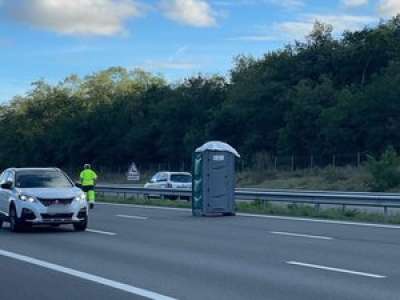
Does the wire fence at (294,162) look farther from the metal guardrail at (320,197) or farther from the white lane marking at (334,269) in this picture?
the white lane marking at (334,269)

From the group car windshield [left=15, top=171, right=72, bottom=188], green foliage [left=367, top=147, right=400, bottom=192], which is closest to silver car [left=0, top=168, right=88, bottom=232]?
car windshield [left=15, top=171, right=72, bottom=188]

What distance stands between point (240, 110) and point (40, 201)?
178 ft

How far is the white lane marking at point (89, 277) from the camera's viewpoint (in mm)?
10952

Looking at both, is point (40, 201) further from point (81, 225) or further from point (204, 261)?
point (204, 261)

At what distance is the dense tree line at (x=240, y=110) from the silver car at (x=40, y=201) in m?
40.1

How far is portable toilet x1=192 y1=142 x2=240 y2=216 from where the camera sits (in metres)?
26.9

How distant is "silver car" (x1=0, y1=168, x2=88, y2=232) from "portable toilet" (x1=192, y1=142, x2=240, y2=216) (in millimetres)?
6166

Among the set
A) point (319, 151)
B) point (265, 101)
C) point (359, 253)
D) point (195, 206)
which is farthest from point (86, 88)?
point (359, 253)

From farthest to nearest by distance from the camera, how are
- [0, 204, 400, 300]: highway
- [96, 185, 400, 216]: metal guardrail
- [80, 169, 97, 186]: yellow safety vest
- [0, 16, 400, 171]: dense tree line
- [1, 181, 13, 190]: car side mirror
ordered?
[0, 16, 400, 171]: dense tree line < [80, 169, 97, 186]: yellow safety vest < [96, 185, 400, 216]: metal guardrail < [1, 181, 13, 190]: car side mirror < [0, 204, 400, 300]: highway

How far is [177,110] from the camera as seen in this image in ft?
271

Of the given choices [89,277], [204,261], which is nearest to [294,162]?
[204,261]

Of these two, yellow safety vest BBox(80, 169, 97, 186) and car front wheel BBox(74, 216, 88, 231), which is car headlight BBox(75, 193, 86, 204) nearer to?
car front wheel BBox(74, 216, 88, 231)

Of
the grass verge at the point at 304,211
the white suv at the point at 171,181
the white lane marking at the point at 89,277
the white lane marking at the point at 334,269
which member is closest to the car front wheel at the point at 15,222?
the white lane marking at the point at 89,277

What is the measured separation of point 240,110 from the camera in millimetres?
73812
